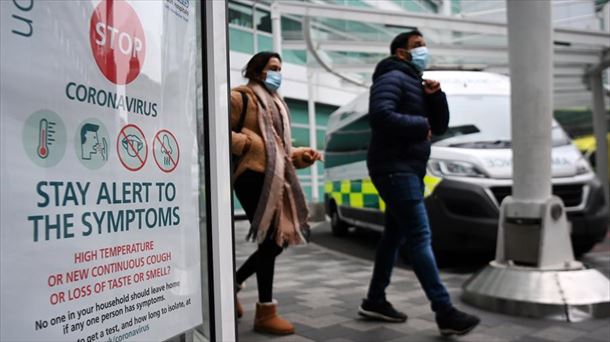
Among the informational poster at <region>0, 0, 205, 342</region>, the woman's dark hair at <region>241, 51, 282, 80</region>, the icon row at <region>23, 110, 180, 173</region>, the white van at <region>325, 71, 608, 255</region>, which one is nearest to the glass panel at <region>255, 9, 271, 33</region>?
the white van at <region>325, 71, 608, 255</region>

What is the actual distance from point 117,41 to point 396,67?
2.11m

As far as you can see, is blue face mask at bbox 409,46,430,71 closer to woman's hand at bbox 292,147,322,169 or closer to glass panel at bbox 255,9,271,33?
woman's hand at bbox 292,147,322,169

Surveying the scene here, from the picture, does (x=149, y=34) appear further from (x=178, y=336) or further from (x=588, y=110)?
(x=588, y=110)

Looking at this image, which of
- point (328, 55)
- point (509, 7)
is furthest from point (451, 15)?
point (509, 7)

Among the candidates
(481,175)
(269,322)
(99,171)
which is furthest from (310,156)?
(481,175)

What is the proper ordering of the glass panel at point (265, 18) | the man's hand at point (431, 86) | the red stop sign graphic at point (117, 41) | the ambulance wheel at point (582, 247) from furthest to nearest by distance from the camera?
the glass panel at point (265, 18) → the ambulance wheel at point (582, 247) → the man's hand at point (431, 86) → the red stop sign graphic at point (117, 41)

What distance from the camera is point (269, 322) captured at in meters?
3.06

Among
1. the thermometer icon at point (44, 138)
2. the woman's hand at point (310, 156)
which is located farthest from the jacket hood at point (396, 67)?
the thermometer icon at point (44, 138)

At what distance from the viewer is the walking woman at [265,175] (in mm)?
2980

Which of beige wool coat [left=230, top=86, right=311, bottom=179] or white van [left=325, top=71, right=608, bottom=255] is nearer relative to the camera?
beige wool coat [left=230, top=86, right=311, bottom=179]

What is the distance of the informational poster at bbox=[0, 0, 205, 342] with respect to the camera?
101 centimetres

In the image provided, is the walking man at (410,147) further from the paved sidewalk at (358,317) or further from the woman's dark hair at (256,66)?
the woman's dark hair at (256,66)

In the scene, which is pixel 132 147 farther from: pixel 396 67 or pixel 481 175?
pixel 481 175

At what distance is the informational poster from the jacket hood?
5.90 feet
